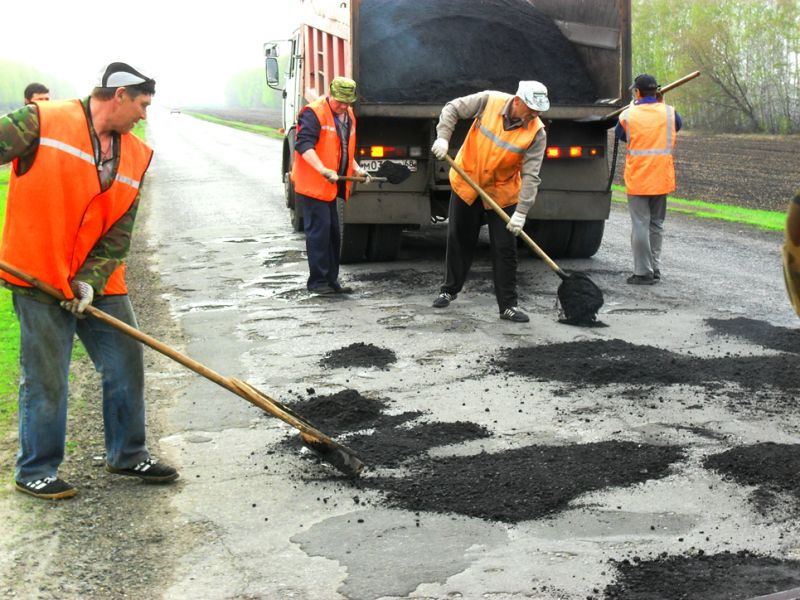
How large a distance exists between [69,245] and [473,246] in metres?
4.60

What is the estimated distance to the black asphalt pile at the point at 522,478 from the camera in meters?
4.44

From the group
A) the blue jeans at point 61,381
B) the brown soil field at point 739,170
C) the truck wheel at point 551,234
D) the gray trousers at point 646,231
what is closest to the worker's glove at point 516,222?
the gray trousers at point 646,231

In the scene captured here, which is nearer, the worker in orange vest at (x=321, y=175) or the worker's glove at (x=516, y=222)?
the worker's glove at (x=516, y=222)

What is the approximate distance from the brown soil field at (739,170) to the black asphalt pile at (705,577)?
40.4 ft

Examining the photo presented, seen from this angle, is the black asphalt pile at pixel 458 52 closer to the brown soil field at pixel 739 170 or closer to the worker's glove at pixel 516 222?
the worker's glove at pixel 516 222

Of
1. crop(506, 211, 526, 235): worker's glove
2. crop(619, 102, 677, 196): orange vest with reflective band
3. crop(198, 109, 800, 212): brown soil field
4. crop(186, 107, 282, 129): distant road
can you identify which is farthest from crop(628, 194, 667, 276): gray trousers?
crop(186, 107, 282, 129): distant road

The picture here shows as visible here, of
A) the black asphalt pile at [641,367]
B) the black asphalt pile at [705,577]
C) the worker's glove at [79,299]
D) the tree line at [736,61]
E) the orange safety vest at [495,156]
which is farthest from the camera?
the tree line at [736,61]

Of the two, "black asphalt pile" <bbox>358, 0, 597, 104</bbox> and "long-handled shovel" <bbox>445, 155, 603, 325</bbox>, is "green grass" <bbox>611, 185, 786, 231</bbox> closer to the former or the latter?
"black asphalt pile" <bbox>358, 0, 597, 104</bbox>

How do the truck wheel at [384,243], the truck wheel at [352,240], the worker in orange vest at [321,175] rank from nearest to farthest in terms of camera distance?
1. the worker in orange vest at [321,175]
2. the truck wheel at [352,240]
3. the truck wheel at [384,243]

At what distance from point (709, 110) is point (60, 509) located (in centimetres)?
3577

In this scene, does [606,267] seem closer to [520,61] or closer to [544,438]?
[520,61]

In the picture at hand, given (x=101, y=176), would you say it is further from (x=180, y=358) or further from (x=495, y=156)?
(x=495, y=156)

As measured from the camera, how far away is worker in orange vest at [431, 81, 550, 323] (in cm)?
804

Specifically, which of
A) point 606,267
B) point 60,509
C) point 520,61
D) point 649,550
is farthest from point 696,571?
point 520,61
